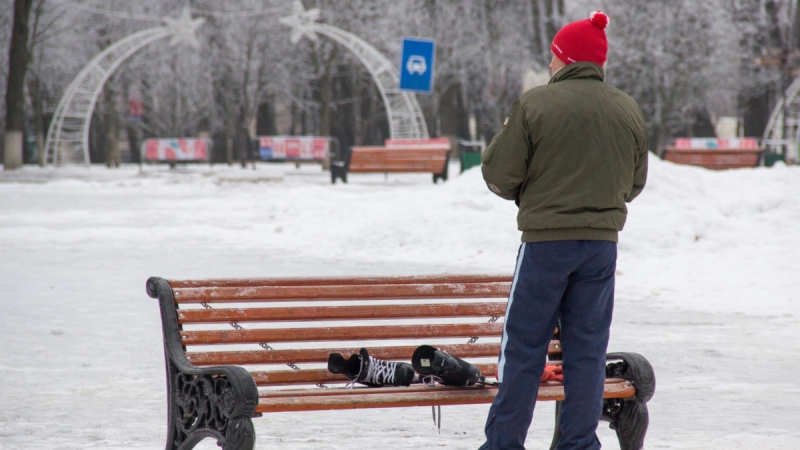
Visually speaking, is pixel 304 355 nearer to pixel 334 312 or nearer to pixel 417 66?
pixel 334 312

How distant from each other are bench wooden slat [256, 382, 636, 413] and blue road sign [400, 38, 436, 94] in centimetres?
2119

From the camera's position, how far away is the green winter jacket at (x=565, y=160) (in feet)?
10.2

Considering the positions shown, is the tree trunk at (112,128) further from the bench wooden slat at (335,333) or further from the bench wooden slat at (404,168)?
the bench wooden slat at (335,333)

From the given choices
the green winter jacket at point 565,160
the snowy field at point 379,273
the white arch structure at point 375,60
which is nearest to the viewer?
the green winter jacket at point 565,160

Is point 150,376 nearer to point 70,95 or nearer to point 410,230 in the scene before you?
point 410,230

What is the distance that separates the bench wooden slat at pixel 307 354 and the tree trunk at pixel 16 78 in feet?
98.3

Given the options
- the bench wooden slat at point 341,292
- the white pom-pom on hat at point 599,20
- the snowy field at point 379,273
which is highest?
the white pom-pom on hat at point 599,20

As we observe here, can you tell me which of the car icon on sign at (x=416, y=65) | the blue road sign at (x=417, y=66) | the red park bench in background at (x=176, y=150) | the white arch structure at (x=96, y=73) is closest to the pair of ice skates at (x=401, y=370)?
the blue road sign at (x=417, y=66)

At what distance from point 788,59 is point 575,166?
36.7 m

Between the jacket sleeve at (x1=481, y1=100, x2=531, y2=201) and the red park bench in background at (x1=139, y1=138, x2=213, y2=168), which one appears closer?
the jacket sleeve at (x1=481, y1=100, x2=531, y2=201)

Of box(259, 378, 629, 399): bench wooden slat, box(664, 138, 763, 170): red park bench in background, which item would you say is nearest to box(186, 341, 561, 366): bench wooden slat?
box(259, 378, 629, 399): bench wooden slat

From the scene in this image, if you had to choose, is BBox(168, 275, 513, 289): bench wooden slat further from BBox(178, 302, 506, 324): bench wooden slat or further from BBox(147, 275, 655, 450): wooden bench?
BBox(178, 302, 506, 324): bench wooden slat

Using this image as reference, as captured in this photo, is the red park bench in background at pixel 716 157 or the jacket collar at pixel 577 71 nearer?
the jacket collar at pixel 577 71

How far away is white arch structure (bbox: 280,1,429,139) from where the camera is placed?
29.6m
